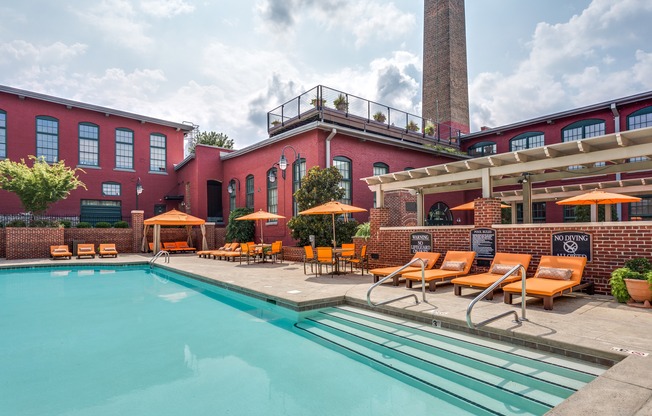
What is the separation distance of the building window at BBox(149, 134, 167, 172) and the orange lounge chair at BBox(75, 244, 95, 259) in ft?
28.6

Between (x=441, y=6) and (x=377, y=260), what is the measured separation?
26.8 meters

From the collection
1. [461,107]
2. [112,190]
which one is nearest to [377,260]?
[112,190]

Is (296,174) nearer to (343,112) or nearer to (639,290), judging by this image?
(343,112)

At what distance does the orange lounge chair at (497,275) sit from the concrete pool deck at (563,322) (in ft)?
0.93

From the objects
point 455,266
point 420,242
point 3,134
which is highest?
point 3,134

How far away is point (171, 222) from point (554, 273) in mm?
15887

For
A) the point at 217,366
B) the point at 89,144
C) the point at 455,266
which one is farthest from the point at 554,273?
the point at 89,144

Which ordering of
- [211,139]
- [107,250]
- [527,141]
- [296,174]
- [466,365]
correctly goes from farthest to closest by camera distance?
[211,139] < [527,141] < [107,250] < [296,174] < [466,365]

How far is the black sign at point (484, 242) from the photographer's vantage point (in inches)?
A: 347

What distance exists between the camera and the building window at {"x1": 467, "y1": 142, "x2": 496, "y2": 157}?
71.6 feet

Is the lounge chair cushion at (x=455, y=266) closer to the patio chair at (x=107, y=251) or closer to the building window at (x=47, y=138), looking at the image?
the patio chair at (x=107, y=251)

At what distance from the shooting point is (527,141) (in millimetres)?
20297

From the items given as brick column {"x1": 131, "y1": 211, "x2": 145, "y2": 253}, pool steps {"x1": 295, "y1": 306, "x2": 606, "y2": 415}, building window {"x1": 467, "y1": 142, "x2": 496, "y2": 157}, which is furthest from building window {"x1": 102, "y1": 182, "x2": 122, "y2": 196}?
building window {"x1": 467, "y1": 142, "x2": 496, "y2": 157}

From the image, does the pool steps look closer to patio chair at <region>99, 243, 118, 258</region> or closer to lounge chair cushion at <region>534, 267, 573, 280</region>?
lounge chair cushion at <region>534, 267, 573, 280</region>
